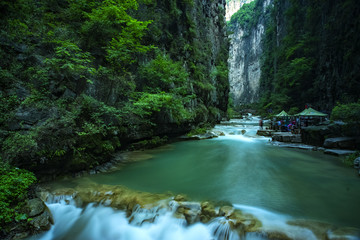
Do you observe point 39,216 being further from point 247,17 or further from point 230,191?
point 247,17

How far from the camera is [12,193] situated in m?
3.40

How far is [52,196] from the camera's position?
13.9 ft

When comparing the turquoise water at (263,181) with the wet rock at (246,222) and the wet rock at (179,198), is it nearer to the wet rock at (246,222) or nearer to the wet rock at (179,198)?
the wet rock at (179,198)

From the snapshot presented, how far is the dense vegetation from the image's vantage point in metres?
4.82

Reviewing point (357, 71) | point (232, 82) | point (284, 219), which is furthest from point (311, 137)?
point (232, 82)

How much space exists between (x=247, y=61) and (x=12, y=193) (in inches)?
3091

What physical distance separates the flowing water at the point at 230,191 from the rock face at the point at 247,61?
6047 centimetres

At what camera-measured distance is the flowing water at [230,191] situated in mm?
3424

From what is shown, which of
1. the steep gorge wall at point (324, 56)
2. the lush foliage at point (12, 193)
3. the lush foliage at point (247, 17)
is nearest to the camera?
the lush foliage at point (12, 193)

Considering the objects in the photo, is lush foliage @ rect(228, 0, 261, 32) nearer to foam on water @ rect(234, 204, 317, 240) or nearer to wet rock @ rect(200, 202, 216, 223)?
foam on water @ rect(234, 204, 317, 240)

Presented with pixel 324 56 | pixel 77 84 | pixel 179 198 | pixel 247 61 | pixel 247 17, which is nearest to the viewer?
pixel 179 198

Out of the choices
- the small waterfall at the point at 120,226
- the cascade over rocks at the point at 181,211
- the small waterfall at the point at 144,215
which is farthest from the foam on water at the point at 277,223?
the small waterfall at the point at 144,215

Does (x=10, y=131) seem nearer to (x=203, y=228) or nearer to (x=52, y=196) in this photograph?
(x=52, y=196)

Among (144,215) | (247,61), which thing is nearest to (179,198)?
(144,215)
